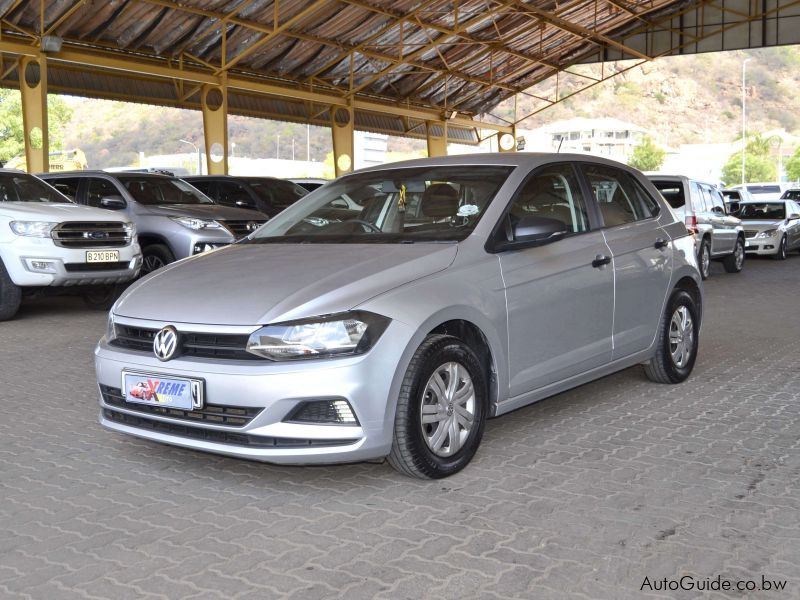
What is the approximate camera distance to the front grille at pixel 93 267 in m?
9.94

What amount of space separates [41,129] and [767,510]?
1893 cm

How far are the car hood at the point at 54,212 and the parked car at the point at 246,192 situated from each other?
136 inches

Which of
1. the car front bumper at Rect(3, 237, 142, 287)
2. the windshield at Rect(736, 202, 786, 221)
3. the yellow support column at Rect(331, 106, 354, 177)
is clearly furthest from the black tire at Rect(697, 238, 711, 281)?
the yellow support column at Rect(331, 106, 354, 177)

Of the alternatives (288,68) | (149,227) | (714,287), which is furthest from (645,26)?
(149,227)

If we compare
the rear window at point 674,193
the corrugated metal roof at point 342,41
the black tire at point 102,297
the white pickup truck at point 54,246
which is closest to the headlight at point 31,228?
the white pickup truck at point 54,246

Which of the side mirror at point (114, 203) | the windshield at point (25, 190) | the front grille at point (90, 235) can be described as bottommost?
the front grille at point (90, 235)

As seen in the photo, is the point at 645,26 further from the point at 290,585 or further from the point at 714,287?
the point at 290,585

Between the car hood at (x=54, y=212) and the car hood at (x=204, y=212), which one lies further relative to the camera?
the car hood at (x=204, y=212)

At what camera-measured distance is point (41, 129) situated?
19.6 m

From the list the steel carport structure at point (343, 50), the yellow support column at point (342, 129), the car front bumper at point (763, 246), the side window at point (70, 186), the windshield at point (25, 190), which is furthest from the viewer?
the yellow support column at point (342, 129)

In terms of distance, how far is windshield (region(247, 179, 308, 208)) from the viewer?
13977mm

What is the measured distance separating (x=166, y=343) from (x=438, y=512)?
55.8 inches

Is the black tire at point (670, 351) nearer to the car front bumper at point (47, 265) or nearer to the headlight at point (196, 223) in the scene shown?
the car front bumper at point (47, 265)

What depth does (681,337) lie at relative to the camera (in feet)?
20.6
